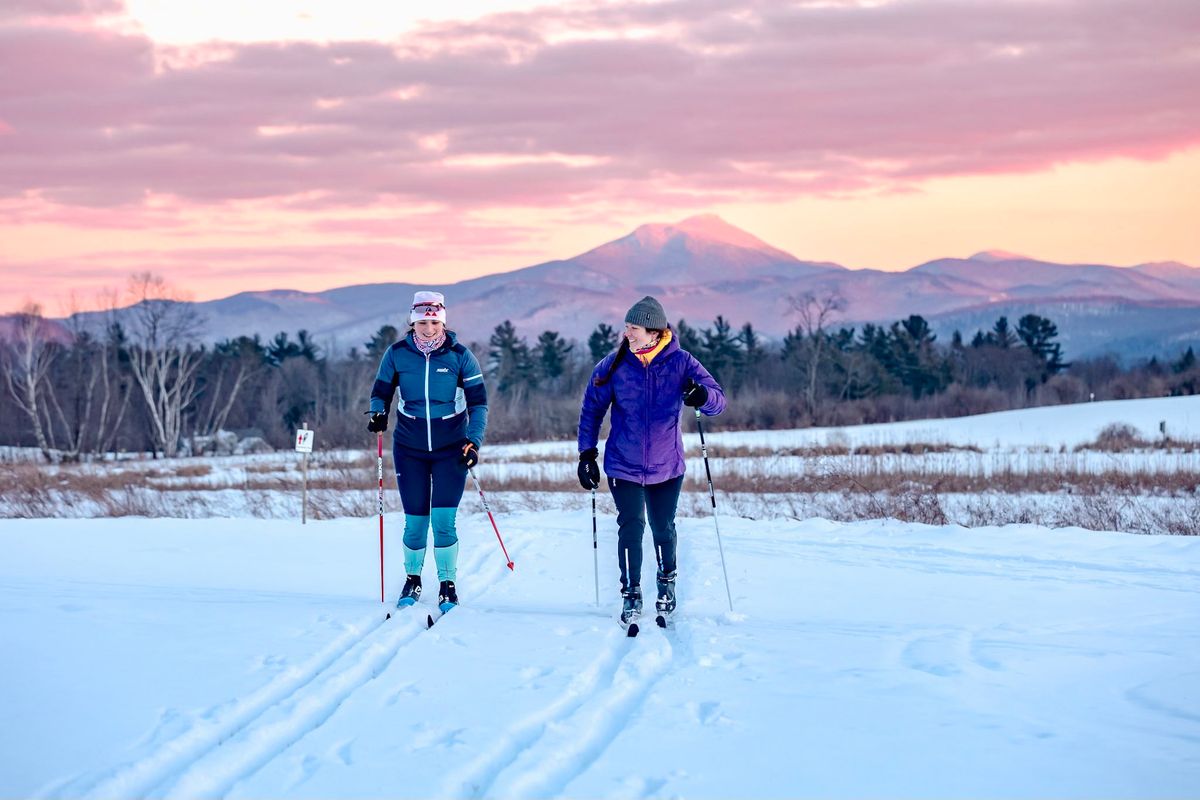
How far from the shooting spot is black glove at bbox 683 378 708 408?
22.4ft

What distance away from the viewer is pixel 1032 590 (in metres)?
8.03

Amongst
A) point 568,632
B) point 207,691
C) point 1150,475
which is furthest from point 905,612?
point 1150,475

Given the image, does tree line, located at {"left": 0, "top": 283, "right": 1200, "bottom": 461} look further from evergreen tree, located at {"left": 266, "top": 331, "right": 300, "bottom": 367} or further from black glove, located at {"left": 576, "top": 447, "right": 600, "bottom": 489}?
black glove, located at {"left": 576, "top": 447, "right": 600, "bottom": 489}

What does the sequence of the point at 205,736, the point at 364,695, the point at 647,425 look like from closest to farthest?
the point at 205,736
the point at 364,695
the point at 647,425

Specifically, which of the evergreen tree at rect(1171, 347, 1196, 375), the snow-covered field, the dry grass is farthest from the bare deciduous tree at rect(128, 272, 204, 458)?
the evergreen tree at rect(1171, 347, 1196, 375)

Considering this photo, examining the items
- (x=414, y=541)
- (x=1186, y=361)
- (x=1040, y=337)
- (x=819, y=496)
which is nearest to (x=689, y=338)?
(x=1040, y=337)

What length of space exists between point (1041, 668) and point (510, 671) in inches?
112

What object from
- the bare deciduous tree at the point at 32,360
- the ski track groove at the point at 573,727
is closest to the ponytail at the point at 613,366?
the ski track groove at the point at 573,727

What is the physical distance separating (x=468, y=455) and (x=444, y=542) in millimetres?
703

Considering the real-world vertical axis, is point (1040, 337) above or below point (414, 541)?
above

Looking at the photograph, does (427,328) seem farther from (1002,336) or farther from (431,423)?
(1002,336)

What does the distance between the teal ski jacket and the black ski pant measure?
1141 mm

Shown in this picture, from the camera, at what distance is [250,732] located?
4734 mm

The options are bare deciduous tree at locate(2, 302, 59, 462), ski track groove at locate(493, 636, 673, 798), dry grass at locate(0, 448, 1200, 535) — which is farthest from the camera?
bare deciduous tree at locate(2, 302, 59, 462)
